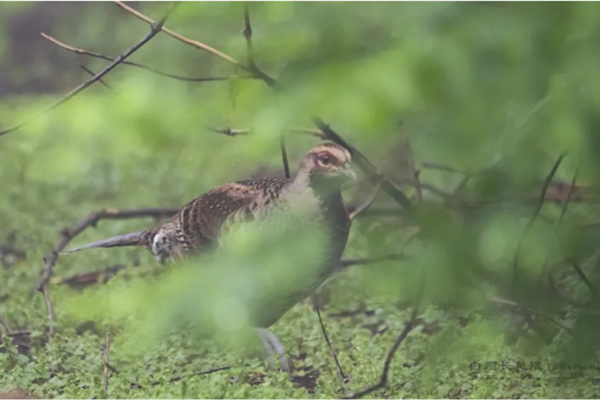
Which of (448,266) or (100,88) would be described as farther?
(100,88)

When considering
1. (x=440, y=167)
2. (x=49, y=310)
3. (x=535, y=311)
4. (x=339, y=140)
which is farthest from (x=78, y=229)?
Result: (x=535, y=311)

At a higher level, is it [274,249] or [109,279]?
[274,249]

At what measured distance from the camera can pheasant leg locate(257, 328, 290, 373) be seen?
1.14 m

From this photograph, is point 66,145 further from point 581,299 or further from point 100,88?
point 581,299

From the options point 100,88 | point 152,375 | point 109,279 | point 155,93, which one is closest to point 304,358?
point 152,375

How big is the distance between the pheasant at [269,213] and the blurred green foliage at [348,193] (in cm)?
3

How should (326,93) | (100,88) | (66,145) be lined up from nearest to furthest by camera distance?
(326,93), (100,88), (66,145)

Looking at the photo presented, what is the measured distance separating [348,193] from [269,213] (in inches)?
6.6

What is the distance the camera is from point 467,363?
1.18m

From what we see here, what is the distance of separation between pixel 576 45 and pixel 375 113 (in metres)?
0.18

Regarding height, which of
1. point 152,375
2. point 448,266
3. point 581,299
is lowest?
point 152,375

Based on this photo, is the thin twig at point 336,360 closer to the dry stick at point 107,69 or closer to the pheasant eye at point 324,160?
the pheasant eye at point 324,160

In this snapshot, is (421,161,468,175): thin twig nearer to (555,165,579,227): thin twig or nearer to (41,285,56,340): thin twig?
(555,165,579,227): thin twig

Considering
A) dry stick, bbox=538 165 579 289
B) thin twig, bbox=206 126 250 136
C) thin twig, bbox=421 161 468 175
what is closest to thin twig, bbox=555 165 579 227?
dry stick, bbox=538 165 579 289
